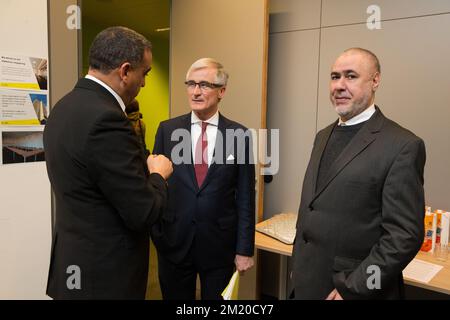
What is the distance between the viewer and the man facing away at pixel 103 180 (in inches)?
45.1

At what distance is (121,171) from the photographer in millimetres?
1144

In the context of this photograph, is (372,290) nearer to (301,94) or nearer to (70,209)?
(70,209)

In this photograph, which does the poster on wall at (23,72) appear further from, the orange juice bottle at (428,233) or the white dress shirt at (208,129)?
the orange juice bottle at (428,233)

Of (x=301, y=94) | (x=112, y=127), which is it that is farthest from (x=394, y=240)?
(x=301, y=94)

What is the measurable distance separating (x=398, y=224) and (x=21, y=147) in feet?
6.02

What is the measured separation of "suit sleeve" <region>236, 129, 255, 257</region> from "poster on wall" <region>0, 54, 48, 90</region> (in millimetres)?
1175

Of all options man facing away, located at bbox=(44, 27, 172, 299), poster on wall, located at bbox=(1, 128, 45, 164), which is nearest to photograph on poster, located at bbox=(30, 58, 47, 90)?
poster on wall, located at bbox=(1, 128, 45, 164)

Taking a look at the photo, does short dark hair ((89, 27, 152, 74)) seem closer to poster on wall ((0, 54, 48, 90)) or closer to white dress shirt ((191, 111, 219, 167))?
white dress shirt ((191, 111, 219, 167))

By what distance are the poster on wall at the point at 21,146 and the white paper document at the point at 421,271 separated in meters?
2.06

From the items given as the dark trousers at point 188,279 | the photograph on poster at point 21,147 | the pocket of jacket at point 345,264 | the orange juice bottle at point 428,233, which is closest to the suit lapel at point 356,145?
the pocket of jacket at point 345,264

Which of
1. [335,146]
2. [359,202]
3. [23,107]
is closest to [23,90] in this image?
[23,107]

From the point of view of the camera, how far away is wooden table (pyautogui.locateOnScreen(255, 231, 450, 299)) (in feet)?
5.57

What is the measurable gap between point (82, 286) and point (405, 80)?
2.20m

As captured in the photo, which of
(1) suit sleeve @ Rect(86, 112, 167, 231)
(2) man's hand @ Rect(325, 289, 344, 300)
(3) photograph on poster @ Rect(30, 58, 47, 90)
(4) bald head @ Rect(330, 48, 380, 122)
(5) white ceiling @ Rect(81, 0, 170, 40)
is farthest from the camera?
(5) white ceiling @ Rect(81, 0, 170, 40)
